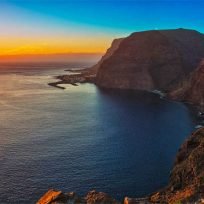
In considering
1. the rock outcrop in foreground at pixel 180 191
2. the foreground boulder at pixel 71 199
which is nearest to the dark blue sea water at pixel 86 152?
the rock outcrop in foreground at pixel 180 191

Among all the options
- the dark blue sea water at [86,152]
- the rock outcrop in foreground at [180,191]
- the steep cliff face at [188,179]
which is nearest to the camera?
the rock outcrop in foreground at [180,191]

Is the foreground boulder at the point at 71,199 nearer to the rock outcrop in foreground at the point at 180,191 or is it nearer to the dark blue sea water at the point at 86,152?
the rock outcrop in foreground at the point at 180,191

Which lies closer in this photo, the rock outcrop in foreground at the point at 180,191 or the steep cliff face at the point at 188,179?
the rock outcrop in foreground at the point at 180,191

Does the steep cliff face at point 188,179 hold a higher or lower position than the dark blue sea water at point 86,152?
higher

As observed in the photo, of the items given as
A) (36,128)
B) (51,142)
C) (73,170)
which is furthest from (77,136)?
(73,170)

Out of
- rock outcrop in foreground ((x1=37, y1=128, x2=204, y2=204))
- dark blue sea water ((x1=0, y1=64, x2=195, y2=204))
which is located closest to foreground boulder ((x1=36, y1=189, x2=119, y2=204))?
rock outcrop in foreground ((x1=37, y1=128, x2=204, y2=204))

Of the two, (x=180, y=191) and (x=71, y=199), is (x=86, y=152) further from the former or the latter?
(x=71, y=199)

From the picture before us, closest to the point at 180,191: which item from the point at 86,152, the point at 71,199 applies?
the point at 71,199
